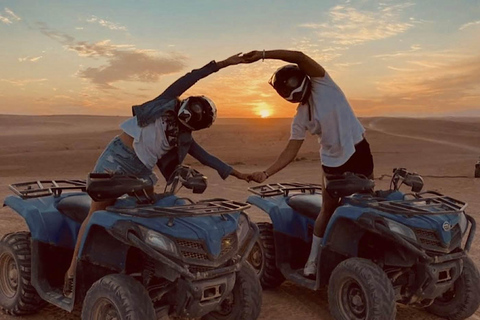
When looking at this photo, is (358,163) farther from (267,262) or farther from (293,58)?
(267,262)

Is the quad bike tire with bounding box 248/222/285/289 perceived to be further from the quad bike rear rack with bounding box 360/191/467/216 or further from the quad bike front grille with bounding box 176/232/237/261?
the quad bike front grille with bounding box 176/232/237/261

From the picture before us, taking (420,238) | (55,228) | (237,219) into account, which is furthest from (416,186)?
(55,228)

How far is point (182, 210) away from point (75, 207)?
149 cm

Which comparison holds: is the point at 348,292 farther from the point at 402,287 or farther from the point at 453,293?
the point at 453,293

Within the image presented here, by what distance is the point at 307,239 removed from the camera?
20.9 feet

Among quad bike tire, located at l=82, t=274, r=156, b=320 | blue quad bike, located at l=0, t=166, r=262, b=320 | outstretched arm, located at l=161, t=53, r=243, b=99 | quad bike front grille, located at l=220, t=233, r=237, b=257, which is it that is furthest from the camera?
outstretched arm, located at l=161, t=53, r=243, b=99

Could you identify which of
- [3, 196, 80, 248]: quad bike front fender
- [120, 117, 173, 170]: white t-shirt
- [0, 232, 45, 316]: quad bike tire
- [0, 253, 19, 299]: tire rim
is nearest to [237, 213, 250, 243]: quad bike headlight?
[120, 117, 173, 170]: white t-shirt

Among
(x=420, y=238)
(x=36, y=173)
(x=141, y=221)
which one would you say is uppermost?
(x=141, y=221)

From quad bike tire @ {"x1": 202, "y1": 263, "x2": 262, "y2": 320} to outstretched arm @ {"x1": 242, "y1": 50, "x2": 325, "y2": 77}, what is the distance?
6.59 ft

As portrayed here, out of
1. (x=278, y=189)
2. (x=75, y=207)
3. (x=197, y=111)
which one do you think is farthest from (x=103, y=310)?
(x=278, y=189)

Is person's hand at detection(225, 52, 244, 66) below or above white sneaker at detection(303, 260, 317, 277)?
above

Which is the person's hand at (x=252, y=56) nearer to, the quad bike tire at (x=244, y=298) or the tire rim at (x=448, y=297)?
the quad bike tire at (x=244, y=298)

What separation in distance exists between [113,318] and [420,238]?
255 centimetres

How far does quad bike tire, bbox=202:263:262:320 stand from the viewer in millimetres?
4812
